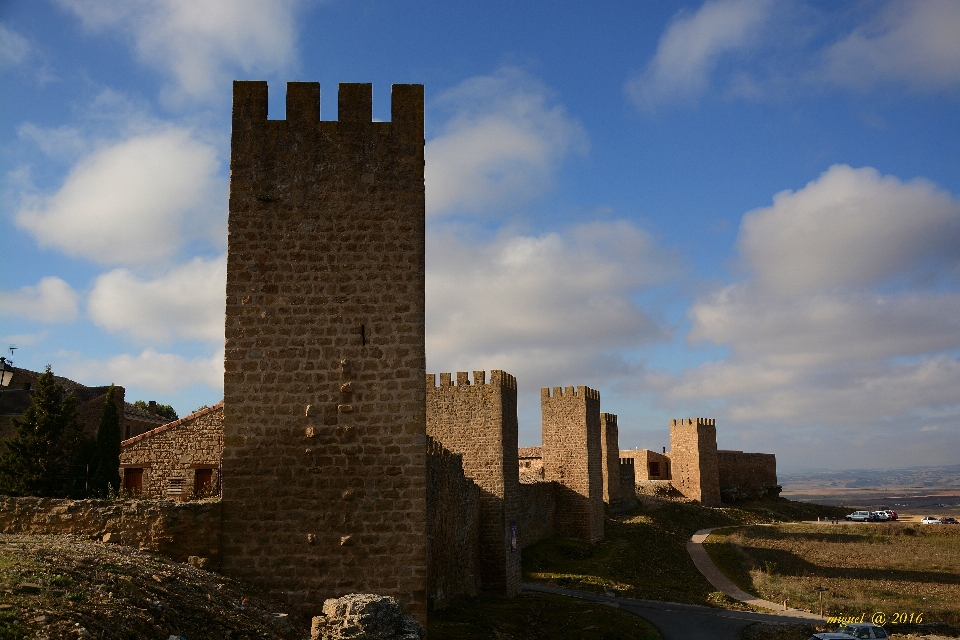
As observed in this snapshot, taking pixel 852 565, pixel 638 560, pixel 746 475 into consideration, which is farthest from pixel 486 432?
pixel 746 475

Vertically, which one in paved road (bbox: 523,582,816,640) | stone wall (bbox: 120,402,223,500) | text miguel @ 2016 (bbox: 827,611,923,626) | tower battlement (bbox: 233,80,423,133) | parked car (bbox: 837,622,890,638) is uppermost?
tower battlement (bbox: 233,80,423,133)

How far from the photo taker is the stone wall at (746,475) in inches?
2279

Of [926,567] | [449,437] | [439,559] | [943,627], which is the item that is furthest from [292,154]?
[926,567]

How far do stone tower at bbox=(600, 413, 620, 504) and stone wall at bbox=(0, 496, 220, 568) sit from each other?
34721mm

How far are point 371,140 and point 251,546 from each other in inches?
221

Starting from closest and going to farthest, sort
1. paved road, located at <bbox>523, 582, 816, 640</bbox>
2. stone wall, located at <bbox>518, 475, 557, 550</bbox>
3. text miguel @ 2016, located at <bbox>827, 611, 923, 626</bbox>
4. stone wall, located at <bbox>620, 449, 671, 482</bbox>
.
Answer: paved road, located at <bbox>523, 582, 816, 640</bbox>, text miguel @ 2016, located at <bbox>827, 611, 923, 626</bbox>, stone wall, located at <bbox>518, 475, 557, 550</bbox>, stone wall, located at <bbox>620, 449, 671, 482</bbox>

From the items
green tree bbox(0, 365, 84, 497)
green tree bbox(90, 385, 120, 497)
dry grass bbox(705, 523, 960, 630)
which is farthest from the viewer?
dry grass bbox(705, 523, 960, 630)

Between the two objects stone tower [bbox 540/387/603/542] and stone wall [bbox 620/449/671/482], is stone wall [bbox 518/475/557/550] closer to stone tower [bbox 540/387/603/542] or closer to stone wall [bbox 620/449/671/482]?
stone tower [bbox 540/387/603/542]

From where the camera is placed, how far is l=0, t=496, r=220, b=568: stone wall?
9.65 metres

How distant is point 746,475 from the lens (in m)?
61.2

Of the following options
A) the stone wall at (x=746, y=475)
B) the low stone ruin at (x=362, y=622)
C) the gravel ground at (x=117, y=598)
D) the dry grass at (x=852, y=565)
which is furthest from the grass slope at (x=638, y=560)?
the low stone ruin at (x=362, y=622)

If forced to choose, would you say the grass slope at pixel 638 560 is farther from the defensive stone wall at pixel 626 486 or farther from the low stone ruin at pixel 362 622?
the low stone ruin at pixel 362 622

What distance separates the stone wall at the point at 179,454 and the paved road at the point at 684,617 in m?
11.5

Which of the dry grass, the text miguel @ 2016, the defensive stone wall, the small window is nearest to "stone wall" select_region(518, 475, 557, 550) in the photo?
the dry grass
